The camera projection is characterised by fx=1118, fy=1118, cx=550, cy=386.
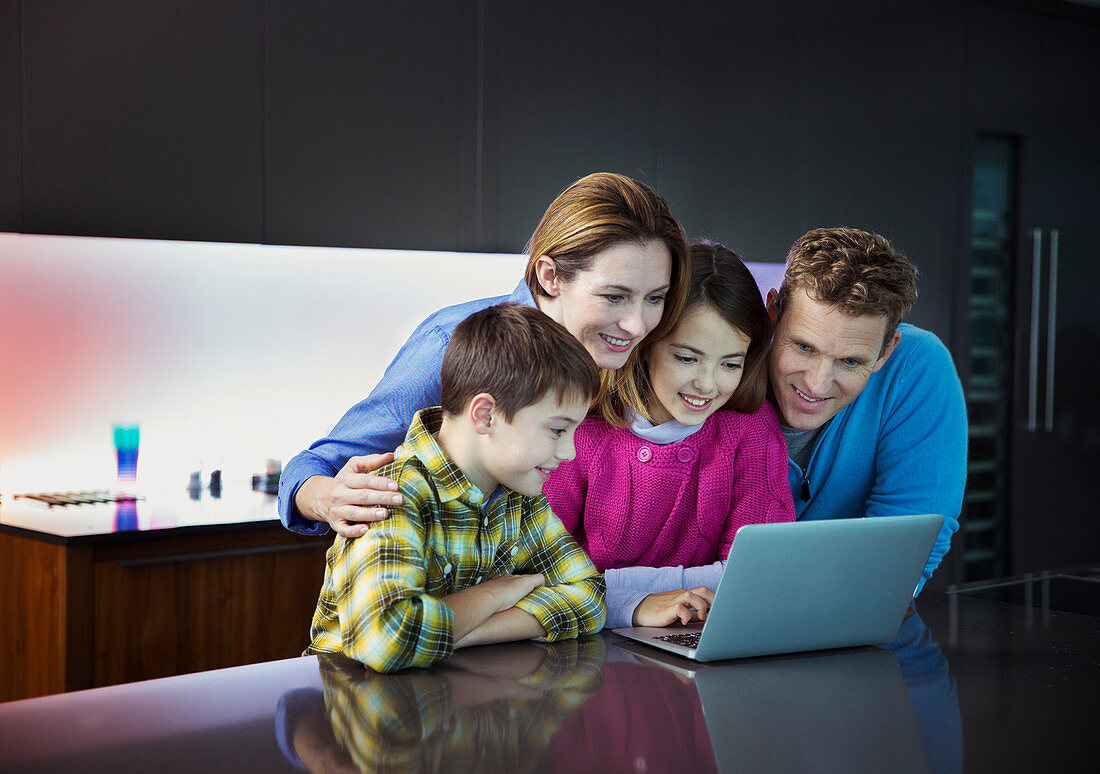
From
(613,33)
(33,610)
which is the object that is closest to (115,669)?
(33,610)

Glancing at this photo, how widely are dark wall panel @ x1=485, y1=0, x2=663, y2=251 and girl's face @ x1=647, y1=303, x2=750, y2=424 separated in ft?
6.01

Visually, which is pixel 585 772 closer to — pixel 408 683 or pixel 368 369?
pixel 408 683

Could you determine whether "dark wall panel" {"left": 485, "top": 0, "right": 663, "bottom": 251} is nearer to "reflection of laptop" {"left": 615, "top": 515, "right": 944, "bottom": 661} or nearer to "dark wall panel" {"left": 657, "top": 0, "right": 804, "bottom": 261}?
"dark wall panel" {"left": 657, "top": 0, "right": 804, "bottom": 261}

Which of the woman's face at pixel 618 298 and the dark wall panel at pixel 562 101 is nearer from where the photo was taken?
the woman's face at pixel 618 298

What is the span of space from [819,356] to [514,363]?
65 centimetres

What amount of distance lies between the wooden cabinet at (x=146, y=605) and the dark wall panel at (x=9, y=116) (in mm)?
795

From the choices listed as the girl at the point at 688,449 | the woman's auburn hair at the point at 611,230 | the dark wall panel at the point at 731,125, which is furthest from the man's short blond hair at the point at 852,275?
the dark wall panel at the point at 731,125

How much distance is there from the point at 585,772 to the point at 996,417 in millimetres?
4192

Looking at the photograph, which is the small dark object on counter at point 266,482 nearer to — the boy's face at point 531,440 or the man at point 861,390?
the man at point 861,390

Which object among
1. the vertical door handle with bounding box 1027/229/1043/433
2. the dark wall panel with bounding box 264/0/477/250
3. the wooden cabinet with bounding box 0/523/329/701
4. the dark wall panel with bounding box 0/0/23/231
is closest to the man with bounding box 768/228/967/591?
the wooden cabinet with bounding box 0/523/329/701

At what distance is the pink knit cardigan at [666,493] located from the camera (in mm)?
1728

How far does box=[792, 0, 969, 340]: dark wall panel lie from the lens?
163 inches

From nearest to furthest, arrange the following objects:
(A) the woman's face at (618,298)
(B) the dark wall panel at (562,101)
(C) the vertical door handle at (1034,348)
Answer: (A) the woman's face at (618,298) → (B) the dark wall panel at (562,101) → (C) the vertical door handle at (1034,348)

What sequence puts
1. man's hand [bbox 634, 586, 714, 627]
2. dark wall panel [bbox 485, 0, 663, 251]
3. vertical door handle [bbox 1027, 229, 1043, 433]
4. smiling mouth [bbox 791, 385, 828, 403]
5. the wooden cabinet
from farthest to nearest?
vertical door handle [bbox 1027, 229, 1043, 433] < dark wall panel [bbox 485, 0, 663, 251] < the wooden cabinet < smiling mouth [bbox 791, 385, 828, 403] < man's hand [bbox 634, 586, 714, 627]
